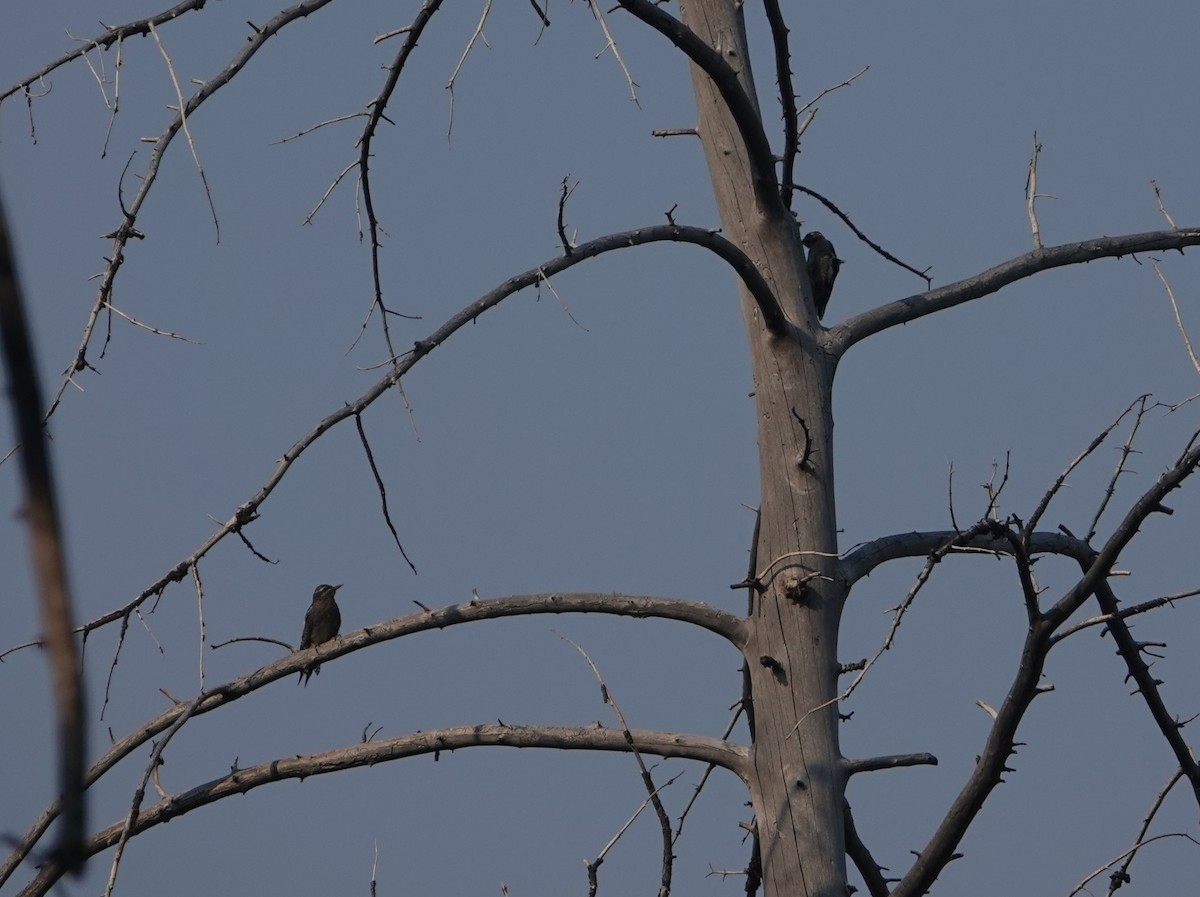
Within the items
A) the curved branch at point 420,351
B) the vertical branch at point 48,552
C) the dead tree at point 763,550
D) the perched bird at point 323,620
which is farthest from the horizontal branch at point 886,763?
the perched bird at point 323,620

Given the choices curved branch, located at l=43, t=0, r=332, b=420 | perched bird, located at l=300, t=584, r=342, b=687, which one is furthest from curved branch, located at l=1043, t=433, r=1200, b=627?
perched bird, located at l=300, t=584, r=342, b=687

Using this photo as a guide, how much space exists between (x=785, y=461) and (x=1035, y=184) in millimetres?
1580

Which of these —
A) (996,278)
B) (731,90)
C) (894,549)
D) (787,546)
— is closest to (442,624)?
(787,546)

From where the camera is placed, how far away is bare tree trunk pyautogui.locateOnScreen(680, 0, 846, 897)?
414 centimetres

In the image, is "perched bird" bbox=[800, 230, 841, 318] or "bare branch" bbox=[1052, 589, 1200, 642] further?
"perched bird" bbox=[800, 230, 841, 318]

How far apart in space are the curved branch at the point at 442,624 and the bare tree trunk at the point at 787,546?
0.20 metres

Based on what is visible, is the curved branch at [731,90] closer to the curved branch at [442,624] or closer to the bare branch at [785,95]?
the bare branch at [785,95]

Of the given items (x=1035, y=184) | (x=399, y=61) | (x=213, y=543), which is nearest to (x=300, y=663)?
(x=213, y=543)

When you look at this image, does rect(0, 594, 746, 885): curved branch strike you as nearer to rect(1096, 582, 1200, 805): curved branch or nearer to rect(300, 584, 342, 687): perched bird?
rect(1096, 582, 1200, 805): curved branch

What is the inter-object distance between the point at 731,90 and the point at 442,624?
1935mm

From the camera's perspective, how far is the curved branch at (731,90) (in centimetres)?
387

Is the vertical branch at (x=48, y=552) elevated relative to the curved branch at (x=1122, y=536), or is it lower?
lower

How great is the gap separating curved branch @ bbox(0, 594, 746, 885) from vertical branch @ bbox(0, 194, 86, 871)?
3914 millimetres

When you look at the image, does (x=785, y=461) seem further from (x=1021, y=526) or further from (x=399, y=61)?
(x=399, y=61)
